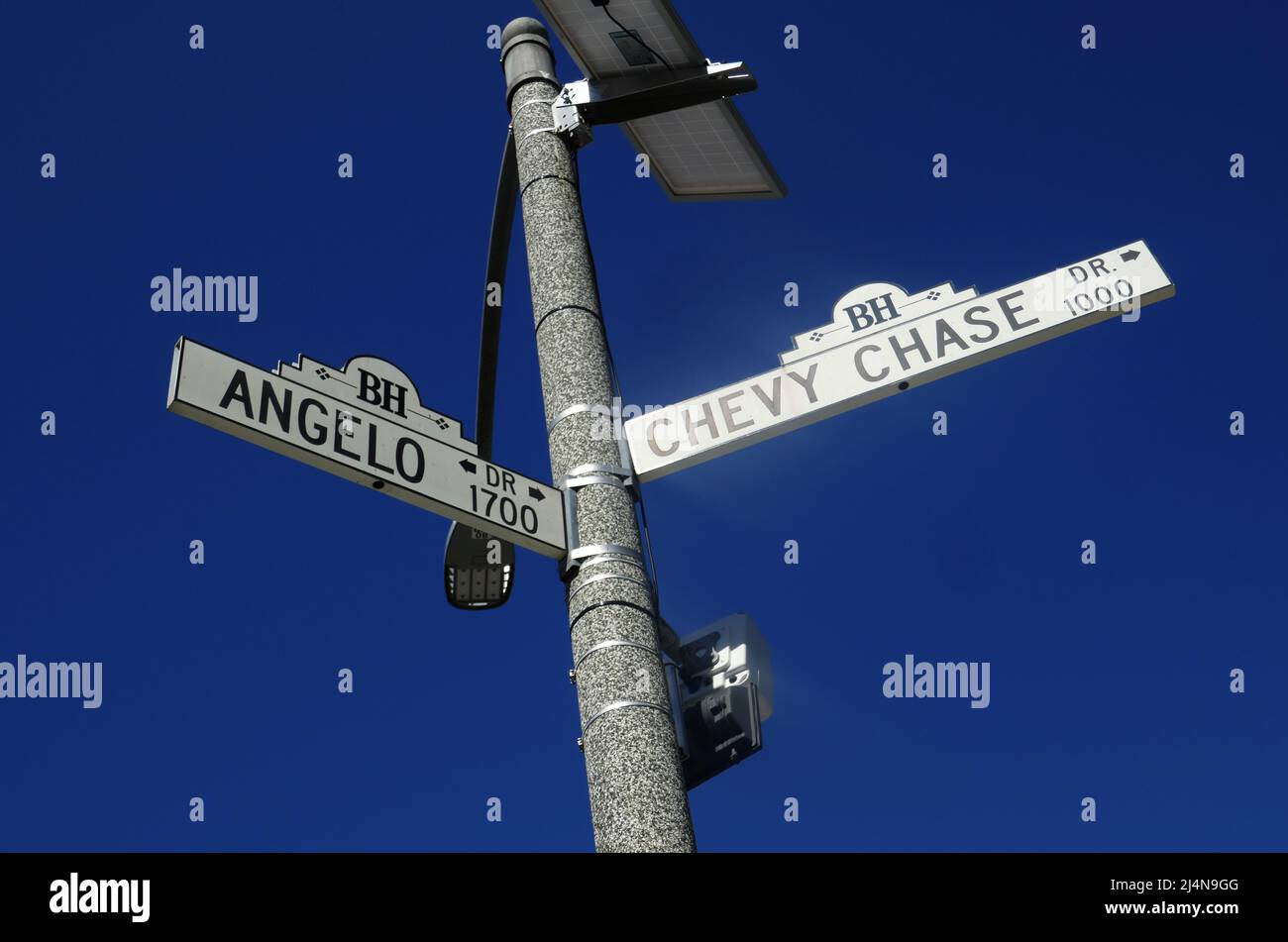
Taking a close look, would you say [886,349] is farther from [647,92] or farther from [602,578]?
[647,92]

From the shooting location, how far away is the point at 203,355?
129 inches

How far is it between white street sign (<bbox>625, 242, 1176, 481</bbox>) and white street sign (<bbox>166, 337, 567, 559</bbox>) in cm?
49

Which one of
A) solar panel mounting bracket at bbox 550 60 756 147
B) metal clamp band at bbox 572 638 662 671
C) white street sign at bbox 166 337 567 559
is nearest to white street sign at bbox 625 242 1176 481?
white street sign at bbox 166 337 567 559

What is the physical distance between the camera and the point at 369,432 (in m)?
3.51

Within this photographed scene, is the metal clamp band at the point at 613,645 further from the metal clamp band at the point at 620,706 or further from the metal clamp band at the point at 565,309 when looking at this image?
the metal clamp band at the point at 565,309

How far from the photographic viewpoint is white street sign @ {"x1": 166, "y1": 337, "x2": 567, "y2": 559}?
3.25m

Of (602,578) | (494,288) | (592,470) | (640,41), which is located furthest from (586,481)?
(640,41)

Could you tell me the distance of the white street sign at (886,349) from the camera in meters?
3.99

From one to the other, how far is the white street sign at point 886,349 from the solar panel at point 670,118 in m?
1.37

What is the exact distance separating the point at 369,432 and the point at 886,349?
176cm
